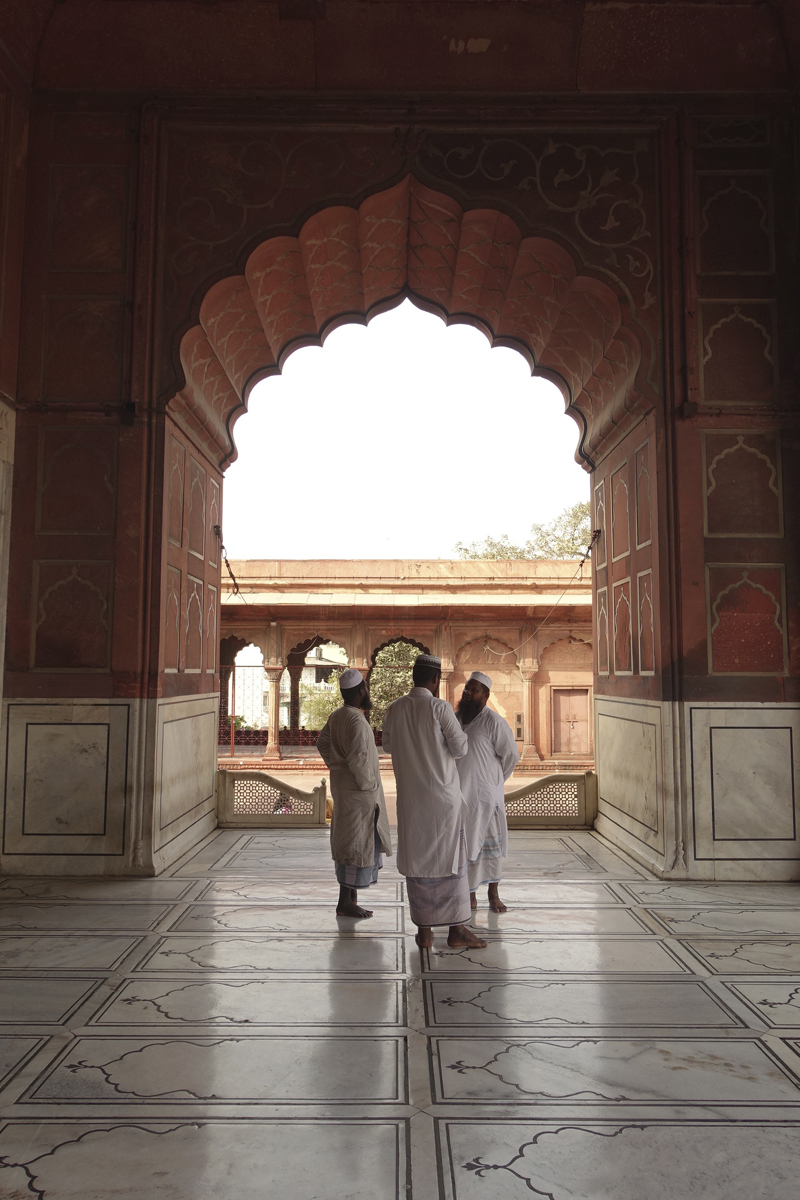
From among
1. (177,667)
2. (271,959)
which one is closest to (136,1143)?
(271,959)

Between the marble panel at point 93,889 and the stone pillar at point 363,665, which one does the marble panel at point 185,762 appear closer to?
the marble panel at point 93,889

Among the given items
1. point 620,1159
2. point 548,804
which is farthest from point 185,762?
point 620,1159

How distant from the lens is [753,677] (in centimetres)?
554

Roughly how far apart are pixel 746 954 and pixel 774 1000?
1.98ft

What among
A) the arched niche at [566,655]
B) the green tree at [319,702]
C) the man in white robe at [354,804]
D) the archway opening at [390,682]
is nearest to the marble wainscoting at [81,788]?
the man in white robe at [354,804]

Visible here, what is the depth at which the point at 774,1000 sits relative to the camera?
3357mm

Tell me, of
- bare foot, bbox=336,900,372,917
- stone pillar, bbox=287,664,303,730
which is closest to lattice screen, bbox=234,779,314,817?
bare foot, bbox=336,900,372,917

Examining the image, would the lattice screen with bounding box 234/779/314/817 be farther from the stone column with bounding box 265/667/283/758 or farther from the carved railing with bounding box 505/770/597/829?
the stone column with bounding box 265/667/283/758

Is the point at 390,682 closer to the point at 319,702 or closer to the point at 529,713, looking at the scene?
the point at 319,702

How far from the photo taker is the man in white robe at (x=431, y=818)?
3.90 meters

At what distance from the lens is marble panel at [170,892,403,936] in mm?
4316

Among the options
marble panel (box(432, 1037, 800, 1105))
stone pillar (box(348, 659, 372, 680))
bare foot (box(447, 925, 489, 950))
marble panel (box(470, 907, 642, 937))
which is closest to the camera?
marble panel (box(432, 1037, 800, 1105))

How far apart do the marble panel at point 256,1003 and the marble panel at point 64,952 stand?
357mm

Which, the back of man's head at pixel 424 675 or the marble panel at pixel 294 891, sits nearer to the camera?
the back of man's head at pixel 424 675
